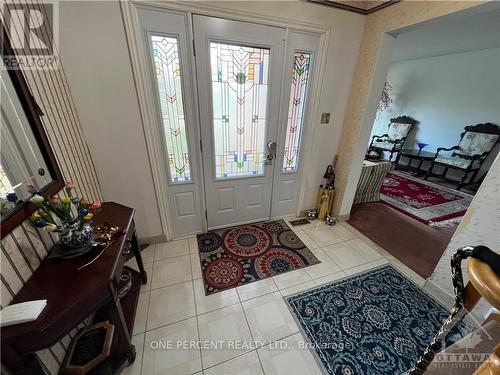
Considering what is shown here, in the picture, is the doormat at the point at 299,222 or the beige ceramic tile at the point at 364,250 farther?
the doormat at the point at 299,222

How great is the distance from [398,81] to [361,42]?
4.35 m

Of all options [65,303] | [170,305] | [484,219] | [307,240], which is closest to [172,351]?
[170,305]

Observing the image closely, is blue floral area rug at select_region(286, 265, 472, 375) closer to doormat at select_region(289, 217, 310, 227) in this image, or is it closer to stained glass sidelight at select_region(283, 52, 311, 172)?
doormat at select_region(289, 217, 310, 227)

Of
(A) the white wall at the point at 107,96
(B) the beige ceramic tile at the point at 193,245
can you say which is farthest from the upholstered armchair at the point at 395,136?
(A) the white wall at the point at 107,96

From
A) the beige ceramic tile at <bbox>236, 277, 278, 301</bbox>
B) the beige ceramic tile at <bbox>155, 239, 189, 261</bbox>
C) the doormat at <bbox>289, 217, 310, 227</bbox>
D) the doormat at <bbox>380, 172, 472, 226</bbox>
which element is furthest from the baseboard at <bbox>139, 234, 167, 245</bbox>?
the doormat at <bbox>380, 172, 472, 226</bbox>

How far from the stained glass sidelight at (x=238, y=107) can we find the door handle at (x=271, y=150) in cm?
6

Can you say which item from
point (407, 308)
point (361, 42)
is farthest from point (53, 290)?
point (361, 42)

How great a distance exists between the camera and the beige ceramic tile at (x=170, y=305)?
145cm

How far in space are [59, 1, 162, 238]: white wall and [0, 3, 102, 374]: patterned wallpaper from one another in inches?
3.2

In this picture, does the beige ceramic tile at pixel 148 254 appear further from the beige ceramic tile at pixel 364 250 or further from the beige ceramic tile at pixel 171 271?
the beige ceramic tile at pixel 364 250

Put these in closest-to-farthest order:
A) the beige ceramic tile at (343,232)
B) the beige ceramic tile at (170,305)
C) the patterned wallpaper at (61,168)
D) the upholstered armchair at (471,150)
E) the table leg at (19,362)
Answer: the table leg at (19,362) → the patterned wallpaper at (61,168) → the beige ceramic tile at (170,305) → the beige ceramic tile at (343,232) → the upholstered armchair at (471,150)

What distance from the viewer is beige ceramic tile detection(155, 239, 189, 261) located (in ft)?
6.63

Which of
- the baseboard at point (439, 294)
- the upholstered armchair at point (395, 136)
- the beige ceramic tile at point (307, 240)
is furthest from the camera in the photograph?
the upholstered armchair at point (395, 136)

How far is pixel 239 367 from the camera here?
1.20m
